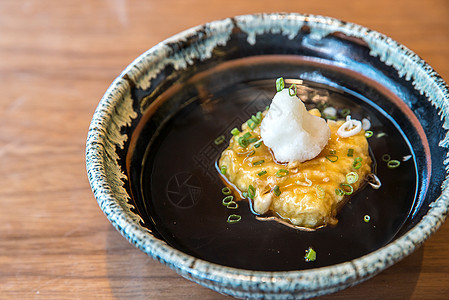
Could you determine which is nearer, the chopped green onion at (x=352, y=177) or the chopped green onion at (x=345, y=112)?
the chopped green onion at (x=352, y=177)

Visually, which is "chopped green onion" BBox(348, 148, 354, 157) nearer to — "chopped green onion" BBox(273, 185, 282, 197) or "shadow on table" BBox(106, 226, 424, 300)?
"chopped green onion" BBox(273, 185, 282, 197)

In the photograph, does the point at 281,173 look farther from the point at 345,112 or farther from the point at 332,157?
the point at 345,112

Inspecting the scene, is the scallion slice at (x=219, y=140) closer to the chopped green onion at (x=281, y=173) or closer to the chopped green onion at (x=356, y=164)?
the chopped green onion at (x=281, y=173)

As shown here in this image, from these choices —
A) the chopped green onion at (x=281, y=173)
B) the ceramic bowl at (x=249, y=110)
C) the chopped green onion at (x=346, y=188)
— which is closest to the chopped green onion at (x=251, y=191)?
the chopped green onion at (x=281, y=173)

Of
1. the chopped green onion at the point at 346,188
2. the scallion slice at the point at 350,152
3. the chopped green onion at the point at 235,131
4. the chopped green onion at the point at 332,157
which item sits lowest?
the chopped green onion at the point at 235,131

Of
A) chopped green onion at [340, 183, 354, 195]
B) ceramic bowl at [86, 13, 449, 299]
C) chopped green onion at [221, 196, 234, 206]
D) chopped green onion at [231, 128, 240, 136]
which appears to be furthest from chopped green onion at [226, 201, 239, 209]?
chopped green onion at [340, 183, 354, 195]

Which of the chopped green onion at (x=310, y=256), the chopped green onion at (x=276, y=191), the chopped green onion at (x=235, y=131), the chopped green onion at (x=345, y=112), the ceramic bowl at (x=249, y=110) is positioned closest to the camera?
the ceramic bowl at (x=249, y=110)

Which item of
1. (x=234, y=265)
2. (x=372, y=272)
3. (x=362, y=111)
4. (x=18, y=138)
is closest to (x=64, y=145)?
(x=18, y=138)
